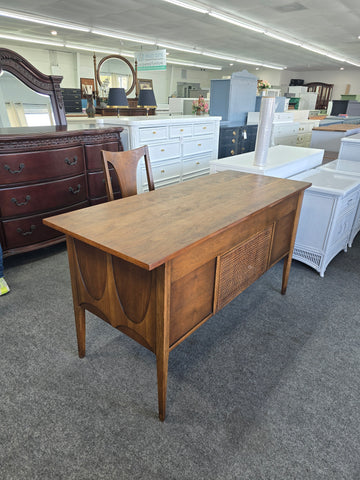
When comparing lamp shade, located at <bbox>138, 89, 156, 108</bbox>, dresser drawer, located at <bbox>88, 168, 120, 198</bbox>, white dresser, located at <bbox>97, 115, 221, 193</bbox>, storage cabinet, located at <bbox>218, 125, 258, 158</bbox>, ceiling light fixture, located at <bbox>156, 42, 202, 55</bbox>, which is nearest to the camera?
dresser drawer, located at <bbox>88, 168, 120, 198</bbox>

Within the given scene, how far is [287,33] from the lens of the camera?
8289 mm

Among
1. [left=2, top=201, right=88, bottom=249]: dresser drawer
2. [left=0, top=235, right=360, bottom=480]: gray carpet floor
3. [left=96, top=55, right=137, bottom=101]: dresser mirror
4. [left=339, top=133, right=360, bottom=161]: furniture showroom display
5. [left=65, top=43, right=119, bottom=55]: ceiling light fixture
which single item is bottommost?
[left=0, top=235, right=360, bottom=480]: gray carpet floor

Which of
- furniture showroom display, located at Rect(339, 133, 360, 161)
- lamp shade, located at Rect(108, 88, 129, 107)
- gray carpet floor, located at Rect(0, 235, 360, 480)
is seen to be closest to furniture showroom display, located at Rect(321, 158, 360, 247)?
furniture showroom display, located at Rect(339, 133, 360, 161)

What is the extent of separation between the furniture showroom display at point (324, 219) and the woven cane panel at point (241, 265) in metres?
0.88

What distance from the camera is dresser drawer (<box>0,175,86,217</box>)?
8.21 ft

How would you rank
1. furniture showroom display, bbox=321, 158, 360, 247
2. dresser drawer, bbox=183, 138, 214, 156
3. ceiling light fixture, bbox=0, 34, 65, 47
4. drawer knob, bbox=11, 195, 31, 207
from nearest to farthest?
drawer knob, bbox=11, 195, 31, 207, furniture showroom display, bbox=321, 158, 360, 247, dresser drawer, bbox=183, 138, 214, 156, ceiling light fixture, bbox=0, 34, 65, 47

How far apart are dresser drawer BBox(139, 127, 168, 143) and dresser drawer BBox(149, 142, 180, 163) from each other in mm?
84

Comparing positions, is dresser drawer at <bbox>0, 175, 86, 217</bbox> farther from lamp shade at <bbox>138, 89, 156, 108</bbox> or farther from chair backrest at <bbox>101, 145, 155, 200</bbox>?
lamp shade at <bbox>138, 89, 156, 108</bbox>

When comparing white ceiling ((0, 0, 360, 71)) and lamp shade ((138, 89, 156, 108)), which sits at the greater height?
white ceiling ((0, 0, 360, 71))

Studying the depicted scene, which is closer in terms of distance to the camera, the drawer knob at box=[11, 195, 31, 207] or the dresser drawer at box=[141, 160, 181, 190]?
the drawer knob at box=[11, 195, 31, 207]

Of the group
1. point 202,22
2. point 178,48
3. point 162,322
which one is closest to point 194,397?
point 162,322

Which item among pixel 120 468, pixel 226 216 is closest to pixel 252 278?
pixel 226 216

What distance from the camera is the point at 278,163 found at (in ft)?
8.94

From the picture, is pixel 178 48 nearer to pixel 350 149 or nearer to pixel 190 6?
pixel 190 6
